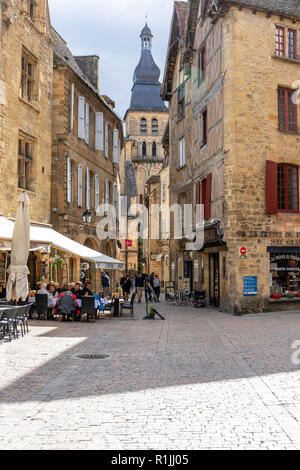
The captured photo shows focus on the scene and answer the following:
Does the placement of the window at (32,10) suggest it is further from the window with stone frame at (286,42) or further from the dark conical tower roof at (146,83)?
the dark conical tower roof at (146,83)

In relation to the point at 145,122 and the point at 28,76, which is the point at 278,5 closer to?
the point at 28,76

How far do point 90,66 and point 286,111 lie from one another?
1296 cm

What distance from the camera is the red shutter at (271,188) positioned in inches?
683

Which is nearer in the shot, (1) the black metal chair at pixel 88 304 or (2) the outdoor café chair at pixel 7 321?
(2) the outdoor café chair at pixel 7 321

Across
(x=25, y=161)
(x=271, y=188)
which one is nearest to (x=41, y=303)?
(x=25, y=161)

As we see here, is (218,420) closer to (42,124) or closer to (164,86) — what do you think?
(42,124)

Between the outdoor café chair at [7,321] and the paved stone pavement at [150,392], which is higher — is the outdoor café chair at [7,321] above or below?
above

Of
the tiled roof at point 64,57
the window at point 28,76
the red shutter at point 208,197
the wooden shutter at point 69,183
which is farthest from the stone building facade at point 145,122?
the window at point 28,76

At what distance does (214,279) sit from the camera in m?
20.0

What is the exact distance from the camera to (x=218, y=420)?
4.88 m

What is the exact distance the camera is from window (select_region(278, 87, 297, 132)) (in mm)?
18406

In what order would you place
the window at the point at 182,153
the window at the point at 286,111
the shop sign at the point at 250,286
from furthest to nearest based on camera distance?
the window at the point at 182,153 < the window at the point at 286,111 < the shop sign at the point at 250,286

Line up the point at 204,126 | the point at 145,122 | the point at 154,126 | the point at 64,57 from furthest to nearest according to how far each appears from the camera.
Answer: the point at 145,122, the point at 154,126, the point at 64,57, the point at 204,126

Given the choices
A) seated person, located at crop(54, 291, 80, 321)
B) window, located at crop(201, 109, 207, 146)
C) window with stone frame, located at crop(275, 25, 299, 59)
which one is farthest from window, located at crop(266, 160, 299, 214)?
seated person, located at crop(54, 291, 80, 321)
